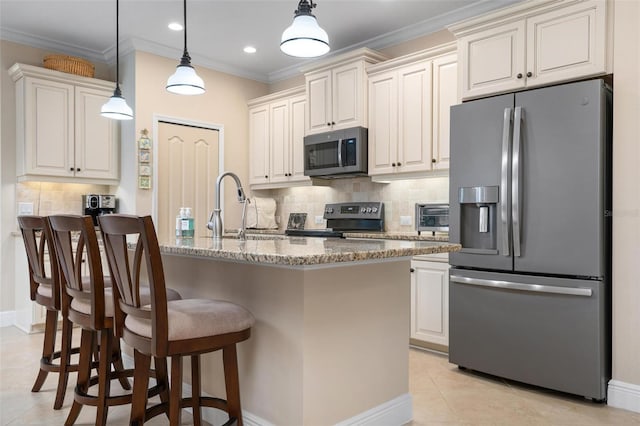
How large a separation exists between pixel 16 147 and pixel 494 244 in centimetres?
439

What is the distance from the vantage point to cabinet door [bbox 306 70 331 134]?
464 centimetres

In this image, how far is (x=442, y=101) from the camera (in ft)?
12.5

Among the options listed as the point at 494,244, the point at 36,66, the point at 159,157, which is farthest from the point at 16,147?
the point at 494,244

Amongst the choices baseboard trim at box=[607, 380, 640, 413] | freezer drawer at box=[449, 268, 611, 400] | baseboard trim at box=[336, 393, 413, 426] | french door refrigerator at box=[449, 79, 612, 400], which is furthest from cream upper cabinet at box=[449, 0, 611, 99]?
baseboard trim at box=[336, 393, 413, 426]

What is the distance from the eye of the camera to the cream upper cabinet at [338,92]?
4.36 metres

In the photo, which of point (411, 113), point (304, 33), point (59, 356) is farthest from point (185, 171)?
point (304, 33)

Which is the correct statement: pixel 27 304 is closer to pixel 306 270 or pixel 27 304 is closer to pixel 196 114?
pixel 196 114

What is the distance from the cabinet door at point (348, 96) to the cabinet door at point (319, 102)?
0.24ft

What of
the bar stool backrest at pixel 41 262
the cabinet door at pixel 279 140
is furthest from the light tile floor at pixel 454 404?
the cabinet door at pixel 279 140

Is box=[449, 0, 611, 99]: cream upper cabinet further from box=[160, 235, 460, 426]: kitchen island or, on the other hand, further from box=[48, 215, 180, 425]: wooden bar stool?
box=[48, 215, 180, 425]: wooden bar stool

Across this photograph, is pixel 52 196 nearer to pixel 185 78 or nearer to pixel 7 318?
pixel 7 318

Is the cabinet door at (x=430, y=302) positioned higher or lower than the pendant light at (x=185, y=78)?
lower

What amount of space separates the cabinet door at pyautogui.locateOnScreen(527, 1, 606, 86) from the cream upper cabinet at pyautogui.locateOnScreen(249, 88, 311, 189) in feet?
8.43

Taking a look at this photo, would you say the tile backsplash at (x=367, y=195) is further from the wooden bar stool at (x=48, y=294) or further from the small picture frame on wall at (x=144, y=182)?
the wooden bar stool at (x=48, y=294)
